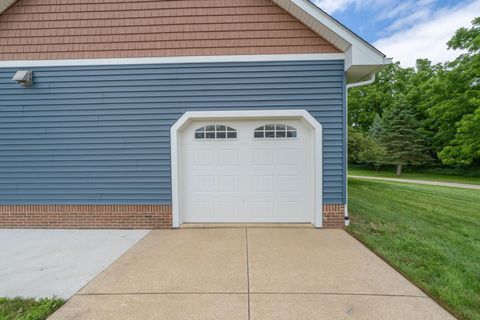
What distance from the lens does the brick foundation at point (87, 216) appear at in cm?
484

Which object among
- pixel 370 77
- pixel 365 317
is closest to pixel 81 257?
pixel 365 317

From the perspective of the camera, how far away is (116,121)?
4836mm

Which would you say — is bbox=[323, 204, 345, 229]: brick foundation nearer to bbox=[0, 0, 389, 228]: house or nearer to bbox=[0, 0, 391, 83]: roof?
bbox=[0, 0, 389, 228]: house

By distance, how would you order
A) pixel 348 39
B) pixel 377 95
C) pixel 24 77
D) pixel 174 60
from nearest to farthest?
pixel 348 39
pixel 24 77
pixel 174 60
pixel 377 95

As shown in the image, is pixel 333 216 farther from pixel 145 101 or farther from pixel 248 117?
pixel 145 101

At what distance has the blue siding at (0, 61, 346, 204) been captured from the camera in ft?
15.6

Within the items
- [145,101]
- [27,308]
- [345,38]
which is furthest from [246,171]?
[27,308]

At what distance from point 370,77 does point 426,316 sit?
4.31 meters

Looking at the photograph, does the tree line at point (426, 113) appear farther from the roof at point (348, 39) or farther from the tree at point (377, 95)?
the roof at point (348, 39)

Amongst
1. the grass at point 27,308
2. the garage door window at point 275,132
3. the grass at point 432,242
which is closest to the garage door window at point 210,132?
the garage door window at point 275,132

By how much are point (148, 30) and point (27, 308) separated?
470 centimetres

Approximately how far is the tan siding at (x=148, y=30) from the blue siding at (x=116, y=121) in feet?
1.14

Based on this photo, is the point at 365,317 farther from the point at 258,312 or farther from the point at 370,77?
the point at 370,77

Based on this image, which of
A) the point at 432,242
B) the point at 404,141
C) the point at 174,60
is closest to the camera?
the point at 432,242
